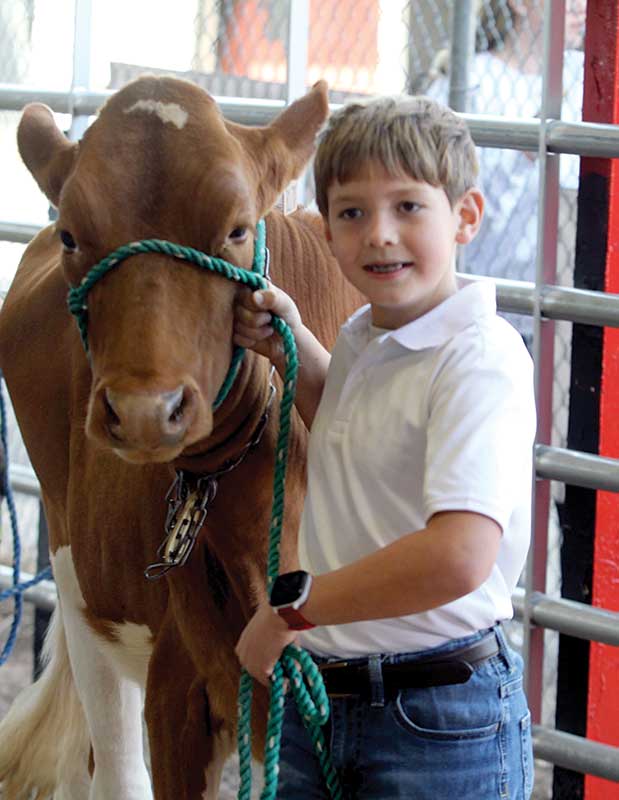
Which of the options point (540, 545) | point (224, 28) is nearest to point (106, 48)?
point (224, 28)

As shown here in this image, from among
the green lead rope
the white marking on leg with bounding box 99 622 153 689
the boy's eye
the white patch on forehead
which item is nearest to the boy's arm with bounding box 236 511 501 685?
the green lead rope

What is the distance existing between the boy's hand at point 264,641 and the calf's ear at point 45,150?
64cm

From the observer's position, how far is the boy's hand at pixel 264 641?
124cm

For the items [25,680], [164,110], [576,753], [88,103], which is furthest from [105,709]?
[88,103]

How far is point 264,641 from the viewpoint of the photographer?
125 centimetres

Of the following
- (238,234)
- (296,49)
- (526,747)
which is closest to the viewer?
(526,747)

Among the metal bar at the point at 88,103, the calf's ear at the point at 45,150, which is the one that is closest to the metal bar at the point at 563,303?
the metal bar at the point at 88,103

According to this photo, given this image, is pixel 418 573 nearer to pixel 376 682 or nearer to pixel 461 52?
pixel 376 682

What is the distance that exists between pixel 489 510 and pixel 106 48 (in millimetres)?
2439

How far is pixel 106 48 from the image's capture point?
10.8 ft

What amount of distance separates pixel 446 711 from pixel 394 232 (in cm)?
48

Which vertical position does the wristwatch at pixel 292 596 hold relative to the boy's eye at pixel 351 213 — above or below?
below

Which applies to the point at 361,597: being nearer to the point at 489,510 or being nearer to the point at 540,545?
the point at 489,510

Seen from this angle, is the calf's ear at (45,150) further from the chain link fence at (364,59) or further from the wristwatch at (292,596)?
the chain link fence at (364,59)
